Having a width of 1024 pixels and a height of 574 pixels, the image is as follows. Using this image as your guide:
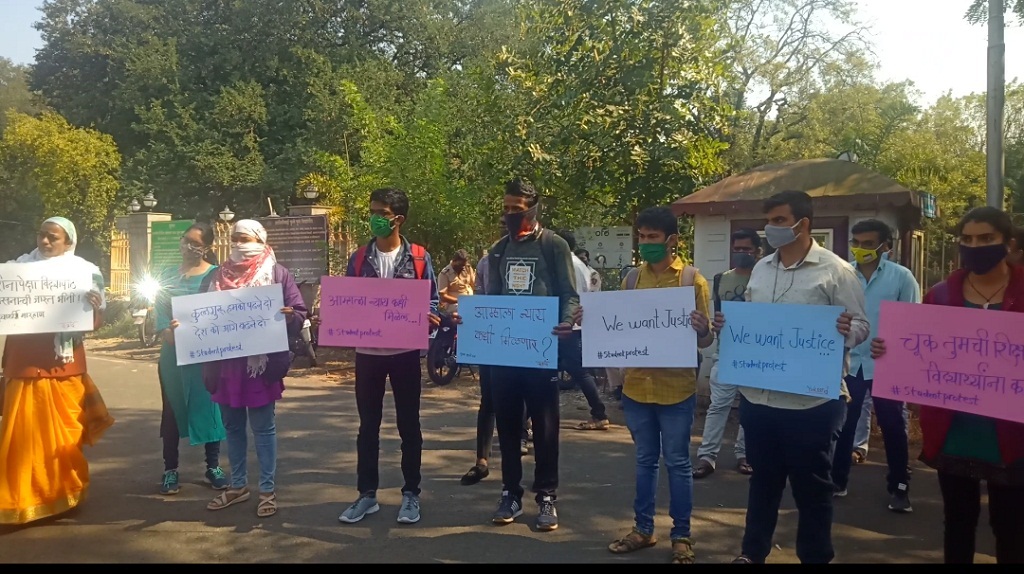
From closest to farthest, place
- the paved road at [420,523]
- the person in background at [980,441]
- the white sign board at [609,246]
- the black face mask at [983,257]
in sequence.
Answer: the person in background at [980,441]
the black face mask at [983,257]
the paved road at [420,523]
the white sign board at [609,246]

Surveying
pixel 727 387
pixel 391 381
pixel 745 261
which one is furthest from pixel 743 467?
pixel 391 381

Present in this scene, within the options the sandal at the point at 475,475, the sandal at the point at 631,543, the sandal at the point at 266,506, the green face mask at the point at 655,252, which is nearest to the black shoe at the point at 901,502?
the sandal at the point at 631,543

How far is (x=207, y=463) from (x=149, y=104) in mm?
25309

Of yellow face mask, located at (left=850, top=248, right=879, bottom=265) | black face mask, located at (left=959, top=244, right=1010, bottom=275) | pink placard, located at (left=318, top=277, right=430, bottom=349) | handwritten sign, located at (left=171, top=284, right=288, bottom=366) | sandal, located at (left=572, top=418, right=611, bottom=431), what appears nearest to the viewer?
black face mask, located at (left=959, top=244, right=1010, bottom=275)

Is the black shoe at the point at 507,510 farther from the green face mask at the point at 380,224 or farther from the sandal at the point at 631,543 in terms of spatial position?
the green face mask at the point at 380,224

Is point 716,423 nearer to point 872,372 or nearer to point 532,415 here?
point 872,372

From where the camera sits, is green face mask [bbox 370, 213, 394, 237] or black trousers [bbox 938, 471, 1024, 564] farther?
green face mask [bbox 370, 213, 394, 237]

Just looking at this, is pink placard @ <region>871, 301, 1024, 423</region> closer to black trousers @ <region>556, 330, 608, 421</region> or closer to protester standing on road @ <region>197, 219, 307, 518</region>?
protester standing on road @ <region>197, 219, 307, 518</region>

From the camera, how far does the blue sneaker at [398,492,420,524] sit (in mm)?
4707

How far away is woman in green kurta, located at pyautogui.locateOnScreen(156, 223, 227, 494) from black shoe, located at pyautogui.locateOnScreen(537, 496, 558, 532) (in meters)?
2.36

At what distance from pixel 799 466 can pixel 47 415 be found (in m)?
4.46

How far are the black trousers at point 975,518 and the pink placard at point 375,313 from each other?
2855 millimetres

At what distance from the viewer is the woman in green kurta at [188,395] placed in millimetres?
5379

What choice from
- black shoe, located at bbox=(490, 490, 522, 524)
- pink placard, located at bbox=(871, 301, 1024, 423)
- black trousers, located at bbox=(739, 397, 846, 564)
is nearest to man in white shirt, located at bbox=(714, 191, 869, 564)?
black trousers, located at bbox=(739, 397, 846, 564)
